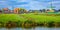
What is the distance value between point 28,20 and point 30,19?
4 cm

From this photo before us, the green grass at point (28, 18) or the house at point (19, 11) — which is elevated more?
the house at point (19, 11)

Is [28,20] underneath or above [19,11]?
underneath

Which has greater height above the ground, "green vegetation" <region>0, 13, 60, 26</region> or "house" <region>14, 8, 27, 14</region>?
"house" <region>14, 8, 27, 14</region>

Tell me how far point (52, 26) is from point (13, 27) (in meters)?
0.61

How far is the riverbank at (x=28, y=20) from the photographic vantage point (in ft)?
31.7

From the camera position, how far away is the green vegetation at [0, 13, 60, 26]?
9.66 m

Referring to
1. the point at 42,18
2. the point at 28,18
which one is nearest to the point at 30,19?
the point at 28,18

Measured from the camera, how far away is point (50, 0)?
9.67 metres

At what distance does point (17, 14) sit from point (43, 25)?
441 millimetres

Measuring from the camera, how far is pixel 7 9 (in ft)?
31.8

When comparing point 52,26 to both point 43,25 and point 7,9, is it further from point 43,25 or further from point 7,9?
point 7,9

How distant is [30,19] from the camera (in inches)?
381

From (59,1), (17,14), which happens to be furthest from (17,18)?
(59,1)

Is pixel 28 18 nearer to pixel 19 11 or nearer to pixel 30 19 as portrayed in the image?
pixel 30 19
